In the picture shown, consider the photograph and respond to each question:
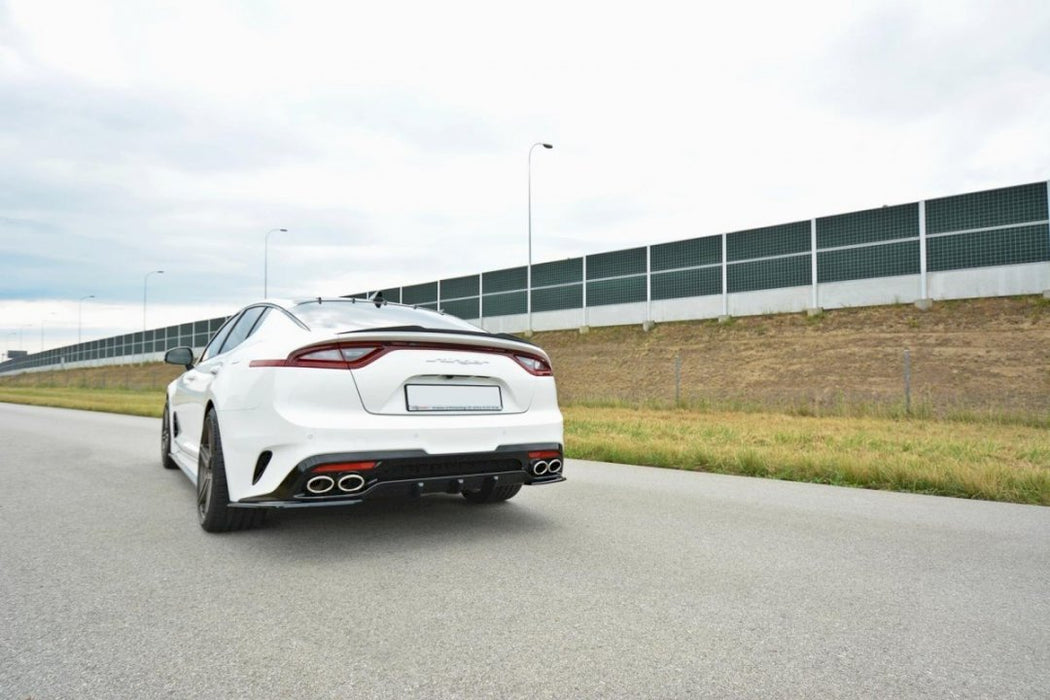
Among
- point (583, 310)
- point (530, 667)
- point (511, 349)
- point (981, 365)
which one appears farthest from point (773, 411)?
point (583, 310)

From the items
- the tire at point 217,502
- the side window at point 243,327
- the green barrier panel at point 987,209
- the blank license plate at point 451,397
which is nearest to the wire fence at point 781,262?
the green barrier panel at point 987,209

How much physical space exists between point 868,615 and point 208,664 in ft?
8.56

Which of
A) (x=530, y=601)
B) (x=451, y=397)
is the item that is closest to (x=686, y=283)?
(x=451, y=397)

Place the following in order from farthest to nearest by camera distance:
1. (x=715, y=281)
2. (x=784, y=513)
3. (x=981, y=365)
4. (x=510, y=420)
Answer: (x=715, y=281), (x=981, y=365), (x=784, y=513), (x=510, y=420)

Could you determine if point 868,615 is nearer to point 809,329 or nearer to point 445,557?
point 445,557

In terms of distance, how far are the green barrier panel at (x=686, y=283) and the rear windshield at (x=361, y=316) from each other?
28959 mm

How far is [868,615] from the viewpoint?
9.96 feet

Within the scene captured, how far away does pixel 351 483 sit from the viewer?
149 inches

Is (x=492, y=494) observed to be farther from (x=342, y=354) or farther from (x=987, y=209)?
(x=987, y=209)

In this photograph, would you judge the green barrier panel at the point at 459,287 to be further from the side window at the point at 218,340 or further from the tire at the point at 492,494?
the tire at the point at 492,494

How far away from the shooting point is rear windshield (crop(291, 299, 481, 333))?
14.0ft

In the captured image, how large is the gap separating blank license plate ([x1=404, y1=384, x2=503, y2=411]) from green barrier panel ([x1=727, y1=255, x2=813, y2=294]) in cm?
2821

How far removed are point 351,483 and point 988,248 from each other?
28.2 metres

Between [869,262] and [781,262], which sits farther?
[781,262]
